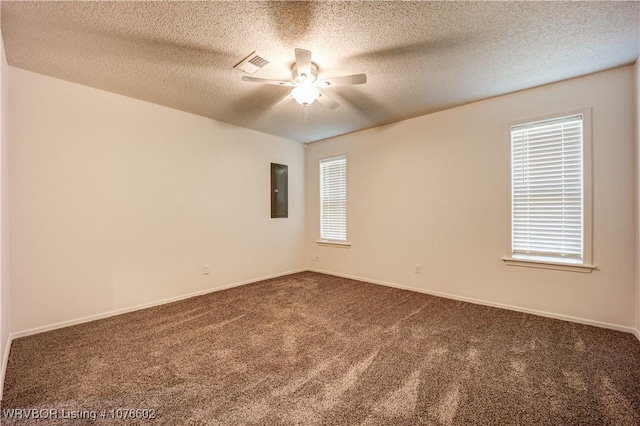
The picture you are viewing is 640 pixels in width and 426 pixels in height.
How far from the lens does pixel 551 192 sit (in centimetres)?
287

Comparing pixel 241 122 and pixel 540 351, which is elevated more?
pixel 241 122

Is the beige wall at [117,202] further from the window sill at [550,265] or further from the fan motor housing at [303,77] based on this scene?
the window sill at [550,265]

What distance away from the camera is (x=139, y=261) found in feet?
10.7

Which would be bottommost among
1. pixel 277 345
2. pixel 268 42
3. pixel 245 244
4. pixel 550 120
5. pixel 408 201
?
pixel 277 345

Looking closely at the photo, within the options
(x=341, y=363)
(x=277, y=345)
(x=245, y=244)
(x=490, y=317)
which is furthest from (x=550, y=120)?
(x=245, y=244)

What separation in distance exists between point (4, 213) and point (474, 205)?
4541 millimetres

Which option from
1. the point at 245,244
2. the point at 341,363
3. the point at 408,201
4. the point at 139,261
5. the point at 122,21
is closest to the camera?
the point at 122,21

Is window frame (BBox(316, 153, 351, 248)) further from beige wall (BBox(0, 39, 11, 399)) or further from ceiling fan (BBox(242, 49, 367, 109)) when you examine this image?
beige wall (BBox(0, 39, 11, 399))

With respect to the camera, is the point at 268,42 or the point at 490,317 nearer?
the point at 268,42

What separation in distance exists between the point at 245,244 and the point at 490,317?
3346mm

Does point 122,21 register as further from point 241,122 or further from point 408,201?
point 408,201

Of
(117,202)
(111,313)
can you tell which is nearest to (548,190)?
(117,202)

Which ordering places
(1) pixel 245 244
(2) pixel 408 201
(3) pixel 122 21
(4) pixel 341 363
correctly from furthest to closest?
(1) pixel 245 244
(2) pixel 408 201
(4) pixel 341 363
(3) pixel 122 21

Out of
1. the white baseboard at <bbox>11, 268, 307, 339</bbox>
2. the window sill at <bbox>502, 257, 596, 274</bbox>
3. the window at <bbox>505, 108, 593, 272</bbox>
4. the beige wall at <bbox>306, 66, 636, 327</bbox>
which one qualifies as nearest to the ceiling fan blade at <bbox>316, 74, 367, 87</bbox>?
the beige wall at <bbox>306, 66, 636, 327</bbox>
